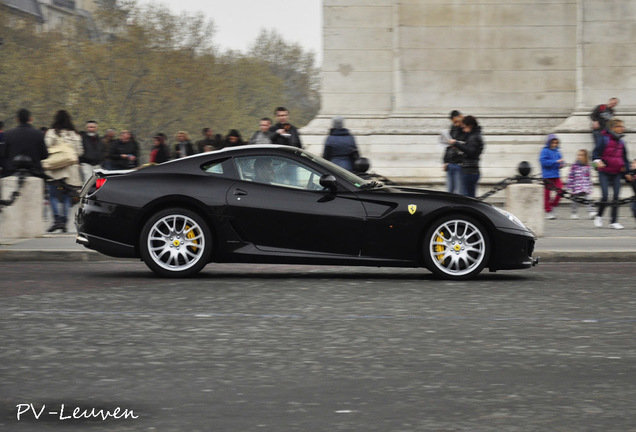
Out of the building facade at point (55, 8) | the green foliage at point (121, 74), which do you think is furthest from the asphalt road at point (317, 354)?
the building facade at point (55, 8)

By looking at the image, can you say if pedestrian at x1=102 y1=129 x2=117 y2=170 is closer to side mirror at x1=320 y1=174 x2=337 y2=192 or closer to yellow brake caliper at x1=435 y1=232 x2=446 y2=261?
side mirror at x1=320 y1=174 x2=337 y2=192

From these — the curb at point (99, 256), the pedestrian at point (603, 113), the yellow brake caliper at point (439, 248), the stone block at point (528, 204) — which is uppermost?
the pedestrian at point (603, 113)

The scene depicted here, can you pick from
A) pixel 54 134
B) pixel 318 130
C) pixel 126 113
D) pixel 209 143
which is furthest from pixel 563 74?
pixel 126 113

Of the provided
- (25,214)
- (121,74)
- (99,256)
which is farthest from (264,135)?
(121,74)

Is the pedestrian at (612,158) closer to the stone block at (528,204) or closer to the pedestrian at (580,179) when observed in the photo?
the pedestrian at (580,179)

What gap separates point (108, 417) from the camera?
5188mm

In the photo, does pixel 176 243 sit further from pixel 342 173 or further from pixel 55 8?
pixel 55 8

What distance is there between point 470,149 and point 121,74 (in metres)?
48.5

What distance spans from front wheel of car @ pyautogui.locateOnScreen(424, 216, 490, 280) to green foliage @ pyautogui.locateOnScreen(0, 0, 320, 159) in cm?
4940

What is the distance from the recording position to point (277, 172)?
10984 mm

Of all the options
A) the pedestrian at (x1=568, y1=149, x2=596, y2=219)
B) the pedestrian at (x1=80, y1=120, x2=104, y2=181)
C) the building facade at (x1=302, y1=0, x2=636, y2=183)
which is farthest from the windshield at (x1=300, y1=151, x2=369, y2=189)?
the building facade at (x1=302, y1=0, x2=636, y2=183)

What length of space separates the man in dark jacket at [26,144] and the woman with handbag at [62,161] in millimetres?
334

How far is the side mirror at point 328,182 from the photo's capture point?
10.6 metres

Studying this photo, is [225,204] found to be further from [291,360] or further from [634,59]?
[634,59]
